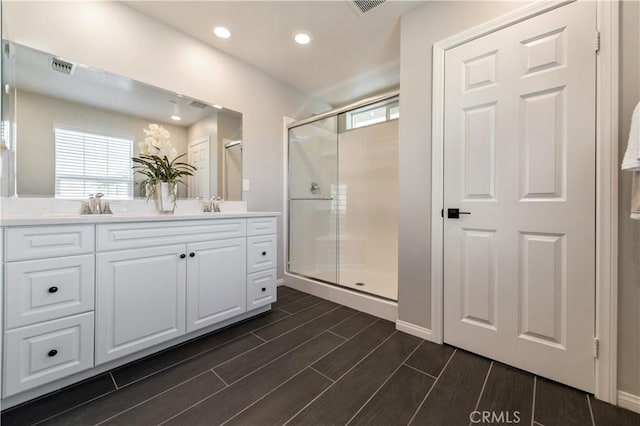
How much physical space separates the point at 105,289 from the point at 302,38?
7.75 ft

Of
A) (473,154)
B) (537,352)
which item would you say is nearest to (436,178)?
(473,154)

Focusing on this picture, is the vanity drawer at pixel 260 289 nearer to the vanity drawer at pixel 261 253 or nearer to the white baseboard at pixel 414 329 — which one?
the vanity drawer at pixel 261 253

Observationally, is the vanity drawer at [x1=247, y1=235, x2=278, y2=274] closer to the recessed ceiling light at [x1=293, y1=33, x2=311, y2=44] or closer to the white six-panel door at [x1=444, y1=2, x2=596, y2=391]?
the white six-panel door at [x1=444, y1=2, x2=596, y2=391]

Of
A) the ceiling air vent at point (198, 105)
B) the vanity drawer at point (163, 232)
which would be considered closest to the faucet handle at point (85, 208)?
the vanity drawer at point (163, 232)

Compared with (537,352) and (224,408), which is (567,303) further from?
(224,408)

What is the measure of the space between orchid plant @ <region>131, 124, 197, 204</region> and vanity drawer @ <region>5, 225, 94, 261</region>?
664 millimetres

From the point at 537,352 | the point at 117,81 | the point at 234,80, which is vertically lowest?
the point at 537,352

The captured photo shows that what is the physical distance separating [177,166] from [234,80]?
107 cm

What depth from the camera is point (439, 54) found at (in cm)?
171

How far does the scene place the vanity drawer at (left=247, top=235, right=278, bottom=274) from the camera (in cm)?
206

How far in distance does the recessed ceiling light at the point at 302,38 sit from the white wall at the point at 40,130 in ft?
5.40

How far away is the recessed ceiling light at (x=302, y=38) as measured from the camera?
7.14ft

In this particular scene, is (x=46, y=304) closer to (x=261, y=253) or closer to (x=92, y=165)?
(x=92, y=165)


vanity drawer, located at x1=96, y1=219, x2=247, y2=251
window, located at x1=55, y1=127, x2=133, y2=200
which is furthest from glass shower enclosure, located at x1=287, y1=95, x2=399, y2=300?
window, located at x1=55, y1=127, x2=133, y2=200
